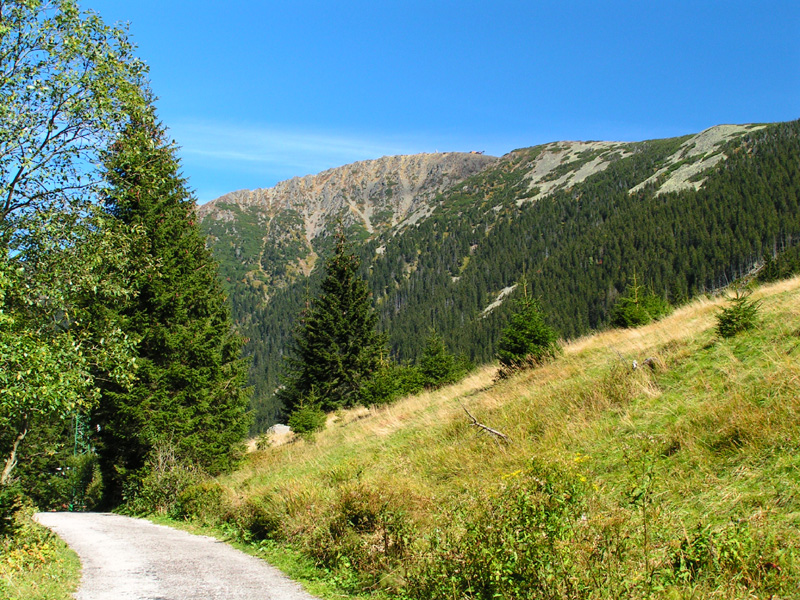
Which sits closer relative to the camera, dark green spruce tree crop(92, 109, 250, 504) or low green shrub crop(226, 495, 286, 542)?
low green shrub crop(226, 495, 286, 542)

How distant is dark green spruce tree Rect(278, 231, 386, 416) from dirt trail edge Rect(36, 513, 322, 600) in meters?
18.9

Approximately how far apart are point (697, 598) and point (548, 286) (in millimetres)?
132144

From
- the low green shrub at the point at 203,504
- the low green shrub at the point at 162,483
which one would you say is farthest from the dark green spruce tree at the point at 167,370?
the low green shrub at the point at 203,504

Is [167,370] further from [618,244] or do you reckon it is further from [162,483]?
[618,244]

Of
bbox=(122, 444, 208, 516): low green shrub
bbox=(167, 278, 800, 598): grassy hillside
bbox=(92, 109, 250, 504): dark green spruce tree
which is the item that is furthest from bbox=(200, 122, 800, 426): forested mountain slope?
bbox=(167, 278, 800, 598): grassy hillside

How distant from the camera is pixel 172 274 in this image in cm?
1875

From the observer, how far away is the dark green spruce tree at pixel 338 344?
30906 millimetres

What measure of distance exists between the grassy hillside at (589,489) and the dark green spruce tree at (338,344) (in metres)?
16.8

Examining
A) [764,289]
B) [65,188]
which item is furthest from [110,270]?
[764,289]

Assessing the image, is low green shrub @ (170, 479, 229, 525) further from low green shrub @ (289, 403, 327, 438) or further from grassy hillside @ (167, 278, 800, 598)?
low green shrub @ (289, 403, 327, 438)

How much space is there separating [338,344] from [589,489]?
85.7 ft

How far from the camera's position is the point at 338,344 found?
3153 centimetres

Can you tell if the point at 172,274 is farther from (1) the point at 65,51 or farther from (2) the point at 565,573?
(2) the point at 565,573

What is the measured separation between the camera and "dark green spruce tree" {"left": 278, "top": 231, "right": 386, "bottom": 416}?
3091 centimetres
